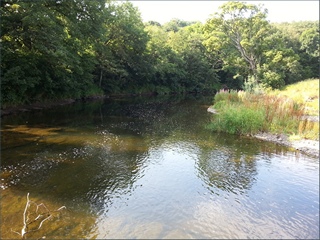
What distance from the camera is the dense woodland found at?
17.6 metres

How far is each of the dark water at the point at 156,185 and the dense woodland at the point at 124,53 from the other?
655cm

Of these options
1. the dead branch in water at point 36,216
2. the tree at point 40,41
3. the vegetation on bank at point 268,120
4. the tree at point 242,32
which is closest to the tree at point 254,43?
the tree at point 242,32

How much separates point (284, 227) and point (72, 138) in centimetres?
1027

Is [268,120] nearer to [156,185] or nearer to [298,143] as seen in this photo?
[298,143]

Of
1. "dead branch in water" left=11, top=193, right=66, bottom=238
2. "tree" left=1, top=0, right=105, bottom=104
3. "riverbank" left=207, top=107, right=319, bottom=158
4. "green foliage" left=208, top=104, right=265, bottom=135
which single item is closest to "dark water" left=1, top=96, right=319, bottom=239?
"dead branch in water" left=11, top=193, right=66, bottom=238

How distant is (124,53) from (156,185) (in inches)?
1264

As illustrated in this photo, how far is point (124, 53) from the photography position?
124ft

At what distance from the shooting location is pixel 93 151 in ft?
36.4

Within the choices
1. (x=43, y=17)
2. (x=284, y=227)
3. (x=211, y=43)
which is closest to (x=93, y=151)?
(x=284, y=227)

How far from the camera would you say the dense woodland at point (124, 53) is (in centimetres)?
1761

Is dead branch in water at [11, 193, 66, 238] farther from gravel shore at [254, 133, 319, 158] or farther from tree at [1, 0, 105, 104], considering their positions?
tree at [1, 0, 105, 104]

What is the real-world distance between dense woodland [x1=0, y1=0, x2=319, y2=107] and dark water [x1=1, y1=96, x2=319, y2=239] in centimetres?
655

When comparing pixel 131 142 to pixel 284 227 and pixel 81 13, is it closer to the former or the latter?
pixel 284 227

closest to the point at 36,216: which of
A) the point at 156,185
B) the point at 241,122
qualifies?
the point at 156,185
